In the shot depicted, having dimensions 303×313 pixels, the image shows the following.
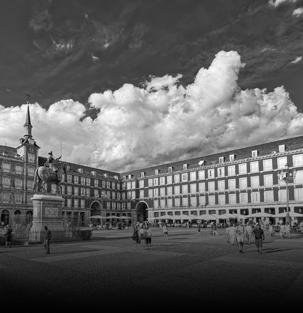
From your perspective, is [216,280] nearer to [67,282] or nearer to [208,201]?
[67,282]

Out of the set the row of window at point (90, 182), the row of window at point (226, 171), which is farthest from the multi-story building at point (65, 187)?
the row of window at point (226, 171)

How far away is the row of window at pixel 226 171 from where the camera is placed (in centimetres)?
5586

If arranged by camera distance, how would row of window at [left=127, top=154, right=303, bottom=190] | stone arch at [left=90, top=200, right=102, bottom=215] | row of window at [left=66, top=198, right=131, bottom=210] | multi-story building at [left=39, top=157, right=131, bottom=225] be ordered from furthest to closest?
1. stone arch at [left=90, top=200, right=102, bottom=215]
2. multi-story building at [left=39, top=157, right=131, bottom=225]
3. row of window at [left=66, top=198, right=131, bottom=210]
4. row of window at [left=127, top=154, right=303, bottom=190]

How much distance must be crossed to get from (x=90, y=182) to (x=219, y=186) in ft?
107

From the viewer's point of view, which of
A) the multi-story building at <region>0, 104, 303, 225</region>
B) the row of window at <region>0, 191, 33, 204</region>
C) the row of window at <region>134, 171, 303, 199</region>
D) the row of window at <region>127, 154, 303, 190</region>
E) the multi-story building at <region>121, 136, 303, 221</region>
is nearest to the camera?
the multi-story building at <region>121, 136, 303, 221</region>

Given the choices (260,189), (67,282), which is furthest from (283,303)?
(260,189)

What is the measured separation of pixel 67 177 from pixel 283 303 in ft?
227

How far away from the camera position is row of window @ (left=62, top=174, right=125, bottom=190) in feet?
241

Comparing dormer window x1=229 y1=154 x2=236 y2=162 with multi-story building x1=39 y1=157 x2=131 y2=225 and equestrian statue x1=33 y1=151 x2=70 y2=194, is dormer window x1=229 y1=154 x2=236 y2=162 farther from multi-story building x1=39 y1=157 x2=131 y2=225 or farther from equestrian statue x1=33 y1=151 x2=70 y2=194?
equestrian statue x1=33 y1=151 x2=70 y2=194

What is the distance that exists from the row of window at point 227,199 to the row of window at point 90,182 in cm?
1429

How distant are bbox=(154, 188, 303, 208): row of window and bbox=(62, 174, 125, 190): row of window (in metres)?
14.3

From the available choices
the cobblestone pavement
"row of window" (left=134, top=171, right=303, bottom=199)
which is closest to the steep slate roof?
"row of window" (left=134, top=171, right=303, bottom=199)

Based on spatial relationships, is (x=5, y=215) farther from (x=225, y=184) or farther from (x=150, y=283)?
(x=150, y=283)

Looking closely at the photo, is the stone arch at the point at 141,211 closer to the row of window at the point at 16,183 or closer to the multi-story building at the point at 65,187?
the multi-story building at the point at 65,187
